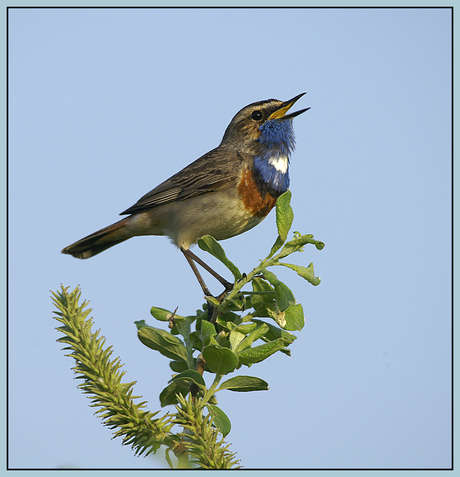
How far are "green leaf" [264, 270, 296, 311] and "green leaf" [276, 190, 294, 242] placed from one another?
12.6 inches

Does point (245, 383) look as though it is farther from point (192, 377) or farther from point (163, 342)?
point (163, 342)

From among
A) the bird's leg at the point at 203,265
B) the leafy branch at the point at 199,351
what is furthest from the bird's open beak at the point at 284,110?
the leafy branch at the point at 199,351

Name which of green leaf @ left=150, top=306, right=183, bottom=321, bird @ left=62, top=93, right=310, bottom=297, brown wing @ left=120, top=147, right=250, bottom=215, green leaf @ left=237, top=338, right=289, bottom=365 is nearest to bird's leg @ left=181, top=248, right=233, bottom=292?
bird @ left=62, top=93, right=310, bottom=297

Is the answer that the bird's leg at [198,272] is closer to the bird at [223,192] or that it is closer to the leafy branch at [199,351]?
the bird at [223,192]

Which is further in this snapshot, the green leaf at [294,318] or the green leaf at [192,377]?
the green leaf at [294,318]

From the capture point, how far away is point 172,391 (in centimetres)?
313

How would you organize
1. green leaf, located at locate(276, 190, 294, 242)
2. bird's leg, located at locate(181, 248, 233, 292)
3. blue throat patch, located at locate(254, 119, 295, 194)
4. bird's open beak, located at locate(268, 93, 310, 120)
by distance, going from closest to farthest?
green leaf, located at locate(276, 190, 294, 242) < bird's leg, located at locate(181, 248, 233, 292) < blue throat patch, located at locate(254, 119, 295, 194) < bird's open beak, located at locate(268, 93, 310, 120)

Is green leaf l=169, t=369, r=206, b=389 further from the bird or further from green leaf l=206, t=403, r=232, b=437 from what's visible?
the bird

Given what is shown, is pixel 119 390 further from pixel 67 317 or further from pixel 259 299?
pixel 259 299

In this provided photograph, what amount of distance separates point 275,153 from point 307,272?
13.0 feet

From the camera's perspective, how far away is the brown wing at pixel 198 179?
6.82m

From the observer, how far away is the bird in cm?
664

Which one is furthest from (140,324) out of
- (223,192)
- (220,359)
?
(223,192)

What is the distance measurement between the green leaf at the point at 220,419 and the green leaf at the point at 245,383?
4.7 inches
